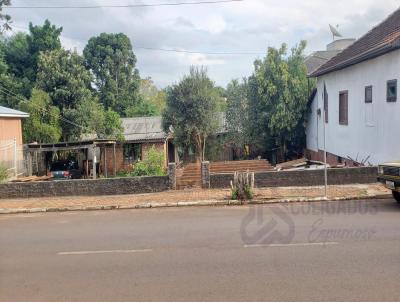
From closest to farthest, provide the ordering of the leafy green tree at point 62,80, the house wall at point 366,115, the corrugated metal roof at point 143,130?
1. the house wall at point 366,115
2. the leafy green tree at point 62,80
3. the corrugated metal roof at point 143,130

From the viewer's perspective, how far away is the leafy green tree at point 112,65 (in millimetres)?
39906

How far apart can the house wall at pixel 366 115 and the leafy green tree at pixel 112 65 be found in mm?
24905

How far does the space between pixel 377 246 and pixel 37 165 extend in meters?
22.0

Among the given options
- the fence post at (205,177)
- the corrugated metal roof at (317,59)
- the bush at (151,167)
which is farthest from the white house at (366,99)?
the corrugated metal roof at (317,59)

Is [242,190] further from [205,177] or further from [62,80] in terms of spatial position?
[62,80]

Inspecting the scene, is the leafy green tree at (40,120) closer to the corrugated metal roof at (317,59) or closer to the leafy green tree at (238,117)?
the leafy green tree at (238,117)

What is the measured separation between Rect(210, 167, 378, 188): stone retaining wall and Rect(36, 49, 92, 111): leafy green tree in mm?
18001

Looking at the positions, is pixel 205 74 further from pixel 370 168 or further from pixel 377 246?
pixel 377 246

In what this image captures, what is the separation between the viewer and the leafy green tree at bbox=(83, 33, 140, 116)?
131ft

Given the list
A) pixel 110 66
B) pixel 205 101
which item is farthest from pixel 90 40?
pixel 205 101

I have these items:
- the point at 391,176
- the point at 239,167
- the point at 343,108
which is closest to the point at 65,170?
the point at 239,167

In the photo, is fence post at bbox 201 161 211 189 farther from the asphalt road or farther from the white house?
the white house

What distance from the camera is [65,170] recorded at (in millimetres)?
23094

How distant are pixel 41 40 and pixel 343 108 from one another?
26821 mm
